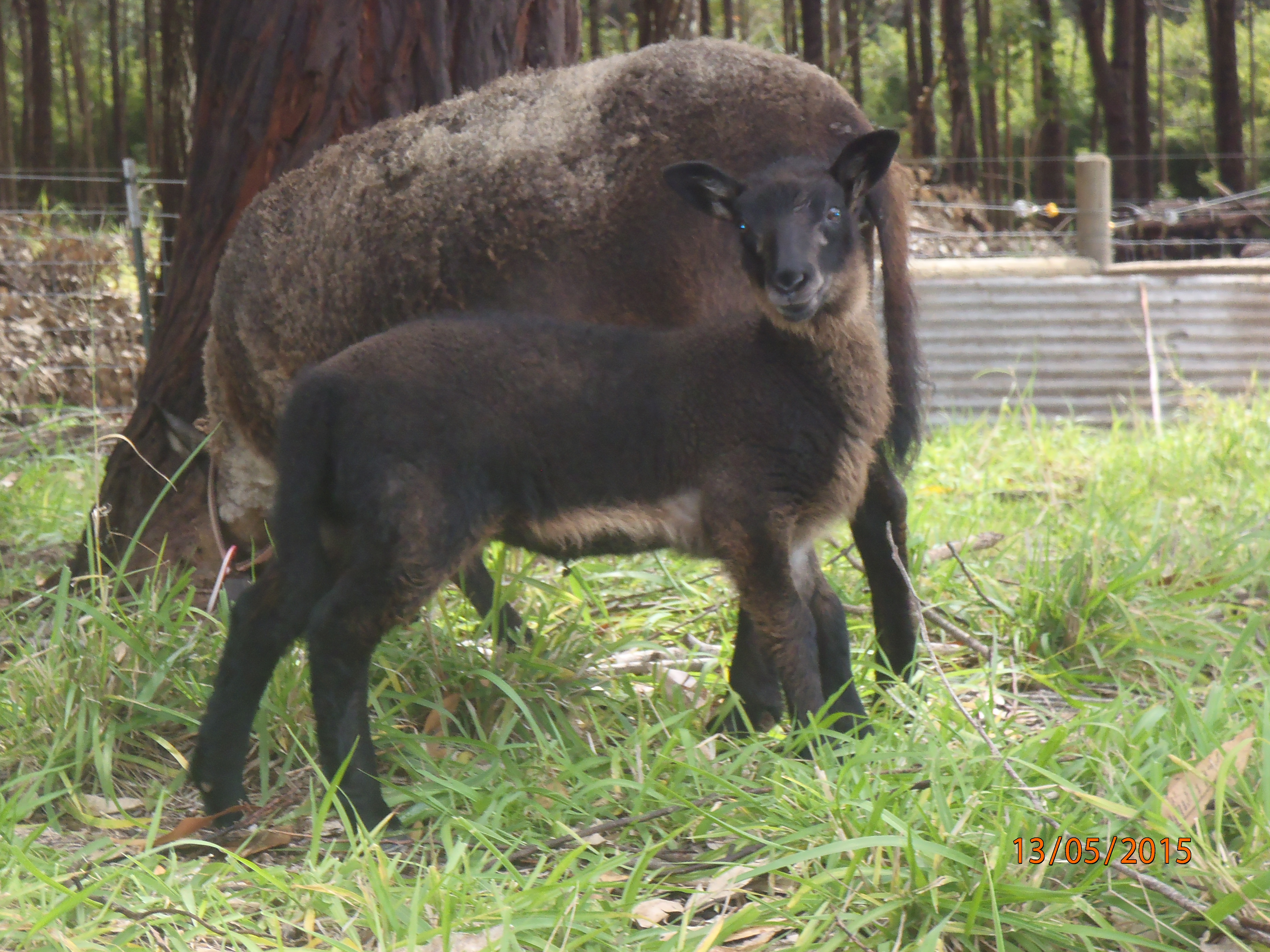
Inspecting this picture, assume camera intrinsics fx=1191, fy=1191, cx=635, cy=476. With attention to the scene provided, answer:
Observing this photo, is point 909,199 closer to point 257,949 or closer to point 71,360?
point 257,949

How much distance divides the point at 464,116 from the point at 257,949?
2.26 meters

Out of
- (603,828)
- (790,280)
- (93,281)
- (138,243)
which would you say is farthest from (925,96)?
(603,828)

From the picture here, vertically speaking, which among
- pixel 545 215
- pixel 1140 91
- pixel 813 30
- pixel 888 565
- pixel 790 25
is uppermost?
pixel 790 25

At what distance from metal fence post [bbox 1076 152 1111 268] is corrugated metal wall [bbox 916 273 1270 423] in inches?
21.8

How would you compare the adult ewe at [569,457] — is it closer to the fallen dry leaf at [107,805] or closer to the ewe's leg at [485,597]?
the fallen dry leaf at [107,805]

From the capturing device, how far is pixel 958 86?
20688 mm

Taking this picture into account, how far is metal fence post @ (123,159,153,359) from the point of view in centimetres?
643

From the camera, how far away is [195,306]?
422cm

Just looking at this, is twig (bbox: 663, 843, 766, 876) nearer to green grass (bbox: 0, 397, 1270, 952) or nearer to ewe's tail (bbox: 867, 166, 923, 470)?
green grass (bbox: 0, 397, 1270, 952)

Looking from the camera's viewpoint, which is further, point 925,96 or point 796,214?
point 925,96

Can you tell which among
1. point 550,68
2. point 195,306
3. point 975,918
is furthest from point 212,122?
point 975,918

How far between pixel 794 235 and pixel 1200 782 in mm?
1438

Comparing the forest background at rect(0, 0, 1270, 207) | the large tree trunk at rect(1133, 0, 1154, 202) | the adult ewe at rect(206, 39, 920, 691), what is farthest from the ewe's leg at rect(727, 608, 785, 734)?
the large tree trunk at rect(1133, 0, 1154, 202)
